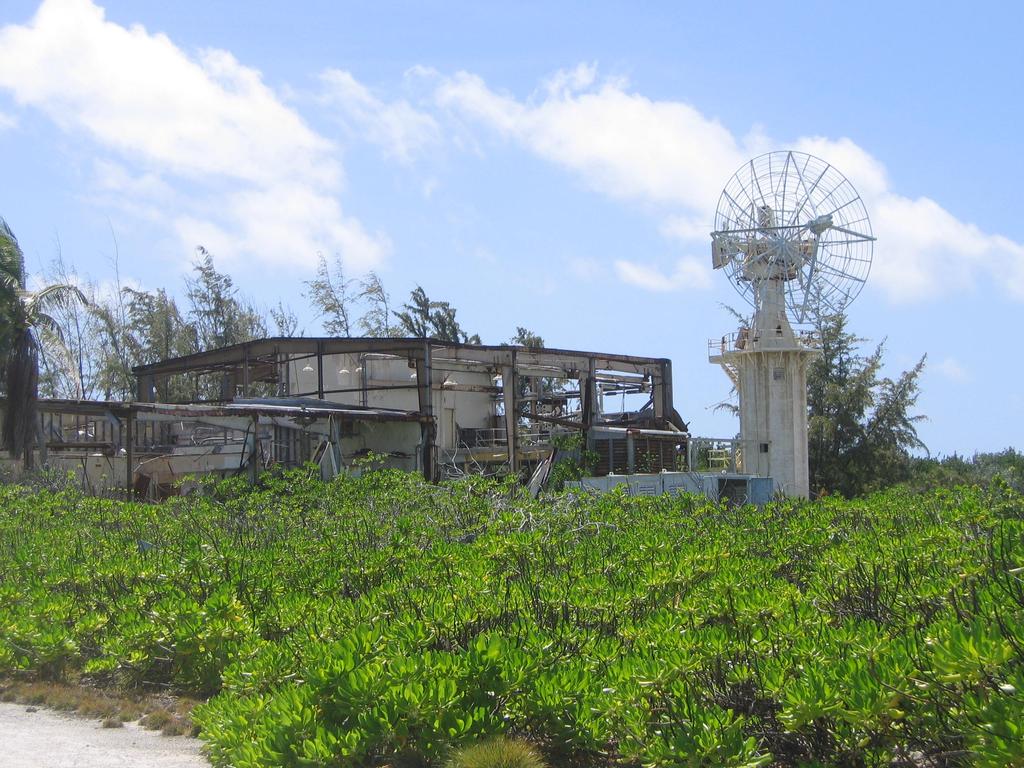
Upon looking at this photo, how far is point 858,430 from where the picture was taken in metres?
47.5

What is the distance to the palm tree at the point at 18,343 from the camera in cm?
2547

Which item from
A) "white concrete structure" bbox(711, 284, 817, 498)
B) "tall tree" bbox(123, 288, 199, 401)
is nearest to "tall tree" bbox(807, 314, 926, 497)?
"white concrete structure" bbox(711, 284, 817, 498)

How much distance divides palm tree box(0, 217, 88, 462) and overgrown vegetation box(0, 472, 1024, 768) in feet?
40.2

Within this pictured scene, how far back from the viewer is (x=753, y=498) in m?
31.2

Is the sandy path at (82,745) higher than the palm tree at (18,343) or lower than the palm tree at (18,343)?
lower

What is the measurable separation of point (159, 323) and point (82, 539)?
4087 centimetres

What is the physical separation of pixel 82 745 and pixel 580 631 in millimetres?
4500

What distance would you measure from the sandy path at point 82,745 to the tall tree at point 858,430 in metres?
41.4

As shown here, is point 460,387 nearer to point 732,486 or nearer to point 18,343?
point 732,486

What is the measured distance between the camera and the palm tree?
83.6ft

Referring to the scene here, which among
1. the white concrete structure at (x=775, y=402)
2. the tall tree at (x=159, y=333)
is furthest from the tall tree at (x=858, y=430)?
the tall tree at (x=159, y=333)

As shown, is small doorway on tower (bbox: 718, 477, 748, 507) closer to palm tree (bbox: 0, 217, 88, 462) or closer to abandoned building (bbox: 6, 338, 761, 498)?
abandoned building (bbox: 6, 338, 761, 498)


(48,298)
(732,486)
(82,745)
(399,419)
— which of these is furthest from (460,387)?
(82,745)

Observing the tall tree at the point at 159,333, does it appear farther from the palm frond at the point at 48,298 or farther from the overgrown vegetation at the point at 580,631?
the overgrown vegetation at the point at 580,631
